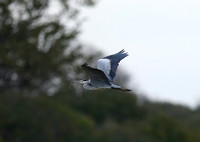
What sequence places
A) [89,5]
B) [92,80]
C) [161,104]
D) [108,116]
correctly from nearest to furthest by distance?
[92,80]
[89,5]
[108,116]
[161,104]

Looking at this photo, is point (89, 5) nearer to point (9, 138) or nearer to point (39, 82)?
point (39, 82)

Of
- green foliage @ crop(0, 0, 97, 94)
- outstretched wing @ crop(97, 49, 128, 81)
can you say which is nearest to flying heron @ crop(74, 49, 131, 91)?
outstretched wing @ crop(97, 49, 128, 81)

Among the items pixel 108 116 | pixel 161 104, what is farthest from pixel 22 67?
pixel 161 104

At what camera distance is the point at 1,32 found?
1494 inches

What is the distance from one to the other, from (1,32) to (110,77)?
667 inches

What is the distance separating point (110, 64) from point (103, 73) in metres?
1.12

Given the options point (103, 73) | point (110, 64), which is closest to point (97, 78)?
point (103, 73)

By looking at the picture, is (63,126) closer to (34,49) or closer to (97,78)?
(34,49)

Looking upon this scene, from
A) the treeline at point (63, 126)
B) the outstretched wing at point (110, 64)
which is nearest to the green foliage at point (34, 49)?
the treeline at point (63, 126)

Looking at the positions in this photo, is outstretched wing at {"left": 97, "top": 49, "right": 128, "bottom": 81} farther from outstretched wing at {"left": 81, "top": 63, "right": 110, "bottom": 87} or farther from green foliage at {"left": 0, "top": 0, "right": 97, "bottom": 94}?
green foliage at {"left": 0, "top": 0, "right": 97, "bottom": 94}

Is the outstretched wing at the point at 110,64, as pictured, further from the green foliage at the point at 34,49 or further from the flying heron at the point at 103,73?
the green foliage at the point at 34,49

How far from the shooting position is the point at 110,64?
21922 millimetres

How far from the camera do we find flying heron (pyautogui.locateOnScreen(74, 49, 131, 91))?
20844 mm

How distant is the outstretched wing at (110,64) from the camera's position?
70.9ft
